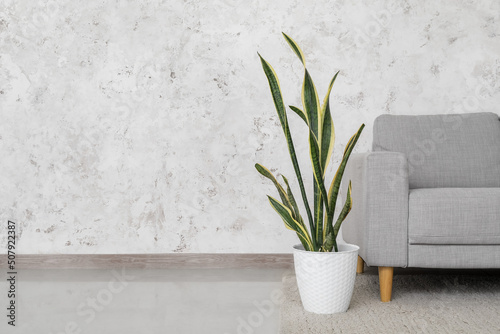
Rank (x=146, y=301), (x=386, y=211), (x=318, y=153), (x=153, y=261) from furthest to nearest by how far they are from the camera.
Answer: (x=153, y=261) < (x=146, y=301) < (x=386, y=211) < (x=318, y=153)

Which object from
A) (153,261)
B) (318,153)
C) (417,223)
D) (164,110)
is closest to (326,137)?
(318,153)

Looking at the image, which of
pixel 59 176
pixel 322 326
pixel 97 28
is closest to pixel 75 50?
pixel 97 28

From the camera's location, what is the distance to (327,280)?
1.69 meters

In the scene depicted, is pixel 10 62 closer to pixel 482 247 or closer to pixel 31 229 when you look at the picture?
pixel 31 229

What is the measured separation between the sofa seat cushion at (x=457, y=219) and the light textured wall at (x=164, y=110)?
866 mm

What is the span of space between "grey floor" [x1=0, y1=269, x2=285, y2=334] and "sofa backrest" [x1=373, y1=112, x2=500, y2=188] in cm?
85

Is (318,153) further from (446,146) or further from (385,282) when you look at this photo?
(446,146)

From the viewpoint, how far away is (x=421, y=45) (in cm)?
258

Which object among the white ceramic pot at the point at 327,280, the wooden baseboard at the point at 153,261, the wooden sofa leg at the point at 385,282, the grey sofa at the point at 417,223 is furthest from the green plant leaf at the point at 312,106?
the wooden baseboard at the point at 153,261

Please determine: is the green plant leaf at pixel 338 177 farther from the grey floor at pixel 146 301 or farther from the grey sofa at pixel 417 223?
the grey floor at pixel 146 301

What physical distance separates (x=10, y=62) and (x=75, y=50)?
363 mm

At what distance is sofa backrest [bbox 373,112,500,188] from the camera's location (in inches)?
88.1

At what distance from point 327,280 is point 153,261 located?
120 cm

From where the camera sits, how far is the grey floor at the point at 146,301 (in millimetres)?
1619
